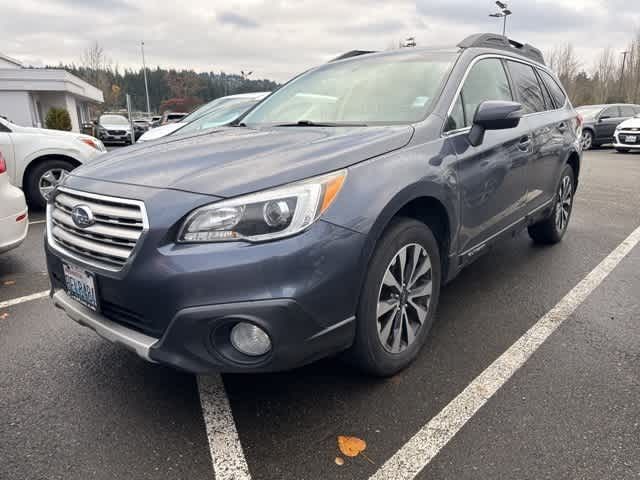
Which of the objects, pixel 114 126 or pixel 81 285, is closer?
pixel 81 285

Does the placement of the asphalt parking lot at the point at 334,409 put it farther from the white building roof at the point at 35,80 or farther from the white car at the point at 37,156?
the white building roof at the point at 35,80

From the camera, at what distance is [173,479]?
1.95 metres

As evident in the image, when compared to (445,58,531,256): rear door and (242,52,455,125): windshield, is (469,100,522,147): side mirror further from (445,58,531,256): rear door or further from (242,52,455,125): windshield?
(242,52,455,125): windshield

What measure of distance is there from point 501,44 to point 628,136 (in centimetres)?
1505

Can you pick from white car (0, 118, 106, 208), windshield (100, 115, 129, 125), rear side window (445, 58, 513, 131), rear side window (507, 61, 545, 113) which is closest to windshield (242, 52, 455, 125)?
rear side window (445, 58, 513, 131)

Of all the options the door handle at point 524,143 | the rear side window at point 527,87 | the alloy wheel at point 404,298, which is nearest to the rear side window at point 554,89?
the rear side window at point 527,87

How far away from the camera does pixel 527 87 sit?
404 centimetres

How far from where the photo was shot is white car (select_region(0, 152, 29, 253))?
4031mm

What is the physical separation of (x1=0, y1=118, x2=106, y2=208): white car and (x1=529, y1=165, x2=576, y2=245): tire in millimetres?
5486

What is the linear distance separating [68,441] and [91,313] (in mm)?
549

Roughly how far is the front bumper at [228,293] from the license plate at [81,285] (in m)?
0.11

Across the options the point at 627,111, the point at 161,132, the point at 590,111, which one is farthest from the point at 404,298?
the point at 627,111

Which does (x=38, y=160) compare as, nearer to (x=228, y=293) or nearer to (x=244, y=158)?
(x=244, y=158)

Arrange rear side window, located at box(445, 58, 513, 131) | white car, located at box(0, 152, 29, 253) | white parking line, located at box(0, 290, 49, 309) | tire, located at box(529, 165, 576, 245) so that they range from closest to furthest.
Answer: rear side window, located at box(445, 58, 513, 131) < white parking line, located at box(0, 290, 49, 309) < white car, located at box(0, 152, 29, 253) < tire, located at box(529, 165, 576, 245)
